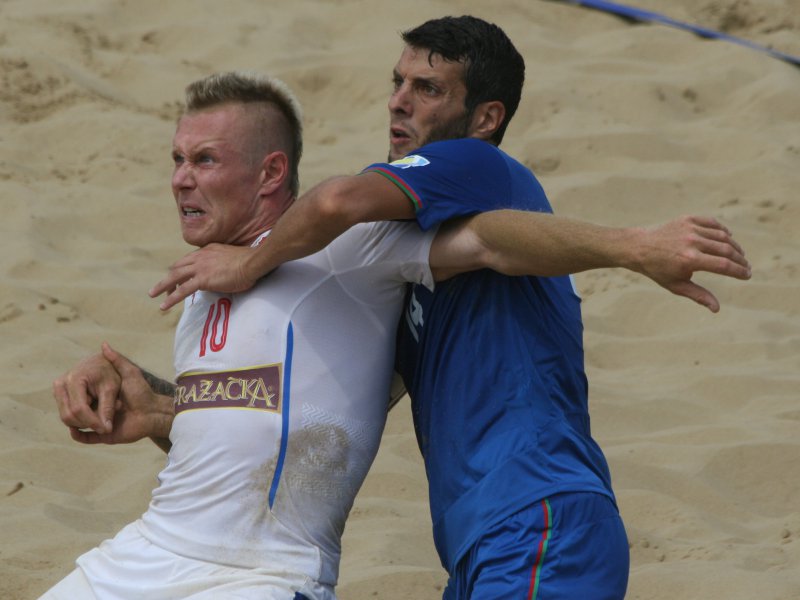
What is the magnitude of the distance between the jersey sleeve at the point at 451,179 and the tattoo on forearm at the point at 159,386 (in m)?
0.80

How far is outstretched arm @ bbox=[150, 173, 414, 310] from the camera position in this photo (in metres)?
2.81

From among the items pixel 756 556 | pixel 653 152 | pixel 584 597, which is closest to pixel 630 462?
pixel 756 556

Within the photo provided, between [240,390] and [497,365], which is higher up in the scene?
[497,365]

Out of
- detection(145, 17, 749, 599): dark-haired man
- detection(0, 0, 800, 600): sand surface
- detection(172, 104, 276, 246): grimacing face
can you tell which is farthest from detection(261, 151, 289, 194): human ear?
detection(0, 0, 800, 600): sand surface

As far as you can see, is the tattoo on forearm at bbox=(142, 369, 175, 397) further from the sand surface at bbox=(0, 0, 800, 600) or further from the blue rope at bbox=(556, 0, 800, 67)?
the blue rope at bbox=(556, 0, 800, 67)

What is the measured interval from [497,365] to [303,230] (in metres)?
0.46

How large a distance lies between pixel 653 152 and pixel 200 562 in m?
3.90

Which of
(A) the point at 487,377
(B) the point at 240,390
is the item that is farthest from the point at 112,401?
(A) the point at 487,377

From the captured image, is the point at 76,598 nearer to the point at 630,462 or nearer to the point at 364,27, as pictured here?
the point at 630,462

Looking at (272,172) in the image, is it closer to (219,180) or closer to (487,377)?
(219,180)

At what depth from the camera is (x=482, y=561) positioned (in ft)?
9.18

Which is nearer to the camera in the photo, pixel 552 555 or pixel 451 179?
pixel 552 555

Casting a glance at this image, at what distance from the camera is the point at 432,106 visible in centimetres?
336

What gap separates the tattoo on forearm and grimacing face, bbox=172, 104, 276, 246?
353mm
